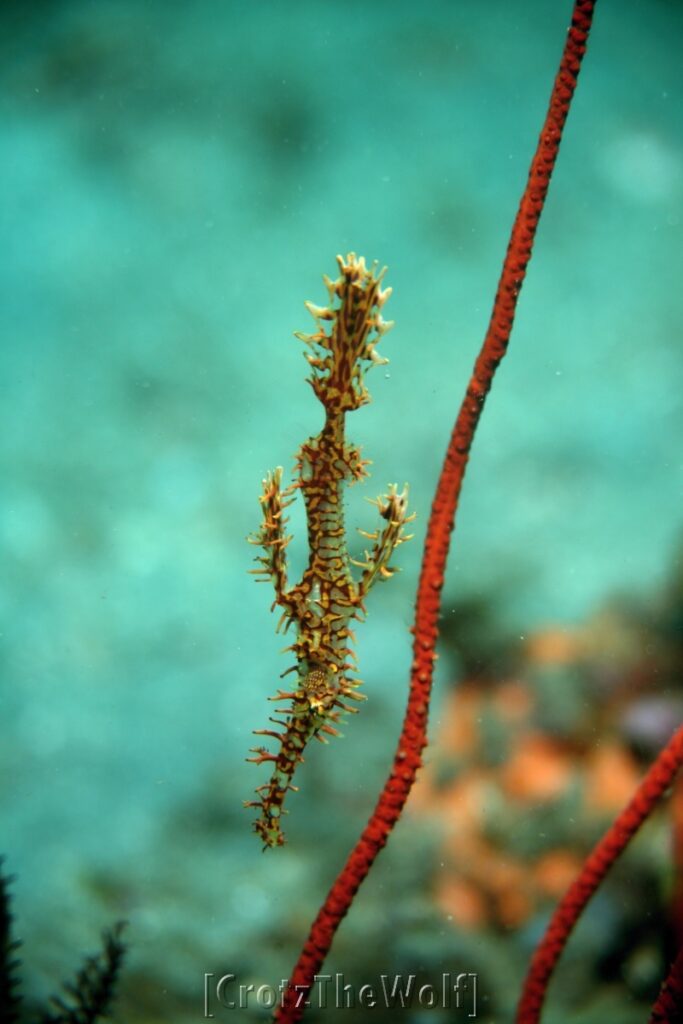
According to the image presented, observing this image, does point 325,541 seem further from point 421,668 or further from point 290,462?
point 290,462

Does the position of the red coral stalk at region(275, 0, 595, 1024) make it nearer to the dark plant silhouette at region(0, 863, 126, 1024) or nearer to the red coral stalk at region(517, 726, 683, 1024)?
the red coral stalk at region(517, 726, 683, 1024)

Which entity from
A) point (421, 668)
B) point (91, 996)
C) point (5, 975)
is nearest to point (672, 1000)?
point (421, 668)

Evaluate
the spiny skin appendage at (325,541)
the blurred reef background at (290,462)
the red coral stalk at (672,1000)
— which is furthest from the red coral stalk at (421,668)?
the blurred reef background at (290,462)

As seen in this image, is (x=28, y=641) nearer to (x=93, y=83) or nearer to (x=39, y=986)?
(x=39, y=986)

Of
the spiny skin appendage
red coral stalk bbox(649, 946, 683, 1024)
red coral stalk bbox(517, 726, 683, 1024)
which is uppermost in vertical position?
the spiny skin appendage

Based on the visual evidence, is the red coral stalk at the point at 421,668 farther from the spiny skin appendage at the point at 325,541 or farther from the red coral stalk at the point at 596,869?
the red coral stalk at the point at 596,869

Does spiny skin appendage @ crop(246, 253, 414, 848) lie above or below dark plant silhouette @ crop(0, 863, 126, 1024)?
above

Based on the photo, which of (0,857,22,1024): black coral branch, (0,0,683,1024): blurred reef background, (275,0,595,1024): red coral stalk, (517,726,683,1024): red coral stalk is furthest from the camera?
(0,0,683,1024): blurred reef background

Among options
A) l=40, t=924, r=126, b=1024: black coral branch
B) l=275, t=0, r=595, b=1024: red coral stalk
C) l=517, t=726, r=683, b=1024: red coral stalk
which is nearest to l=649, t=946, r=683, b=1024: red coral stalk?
l=517, t=726, r=683, b=1024: red coral stalk
